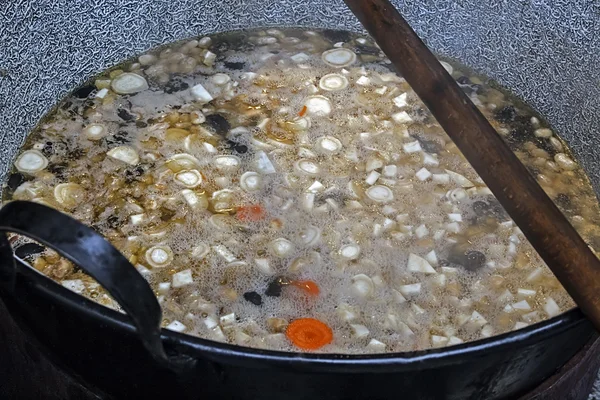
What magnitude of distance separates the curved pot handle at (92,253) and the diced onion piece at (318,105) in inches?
36.4

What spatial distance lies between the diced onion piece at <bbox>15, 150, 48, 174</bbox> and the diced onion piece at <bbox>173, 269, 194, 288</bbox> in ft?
1.38

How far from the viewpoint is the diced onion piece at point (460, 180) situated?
4.72 feet

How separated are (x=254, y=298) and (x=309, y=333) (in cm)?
12

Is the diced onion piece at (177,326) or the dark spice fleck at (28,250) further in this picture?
the dark spice fleck at (28,250)

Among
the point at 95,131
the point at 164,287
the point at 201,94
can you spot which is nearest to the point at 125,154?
the point at 95,131

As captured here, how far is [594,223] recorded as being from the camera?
1445mm

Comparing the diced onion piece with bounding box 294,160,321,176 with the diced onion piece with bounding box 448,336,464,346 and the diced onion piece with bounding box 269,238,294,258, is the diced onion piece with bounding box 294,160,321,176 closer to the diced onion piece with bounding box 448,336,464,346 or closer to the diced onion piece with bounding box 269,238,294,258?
the diced onion piece with bounding box 269,238,294,258

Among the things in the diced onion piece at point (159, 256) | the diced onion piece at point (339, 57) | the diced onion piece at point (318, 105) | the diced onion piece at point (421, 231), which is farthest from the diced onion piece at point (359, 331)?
the diced onion piece at point (339, 57)

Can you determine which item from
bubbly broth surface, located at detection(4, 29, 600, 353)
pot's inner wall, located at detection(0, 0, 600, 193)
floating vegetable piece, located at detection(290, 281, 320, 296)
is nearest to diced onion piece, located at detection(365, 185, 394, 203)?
bubbly broth surface, located at detection(4, 29, 600, 353)

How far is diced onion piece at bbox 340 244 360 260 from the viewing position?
1286 millimetres

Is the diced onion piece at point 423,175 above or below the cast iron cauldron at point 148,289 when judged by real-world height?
below

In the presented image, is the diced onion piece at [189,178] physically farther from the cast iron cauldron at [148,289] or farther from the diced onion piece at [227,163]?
the cast iron cauldron at [148,289]

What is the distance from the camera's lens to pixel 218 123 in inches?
60.8

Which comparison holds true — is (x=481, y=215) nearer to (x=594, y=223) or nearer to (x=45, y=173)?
(x=594, y=223)
